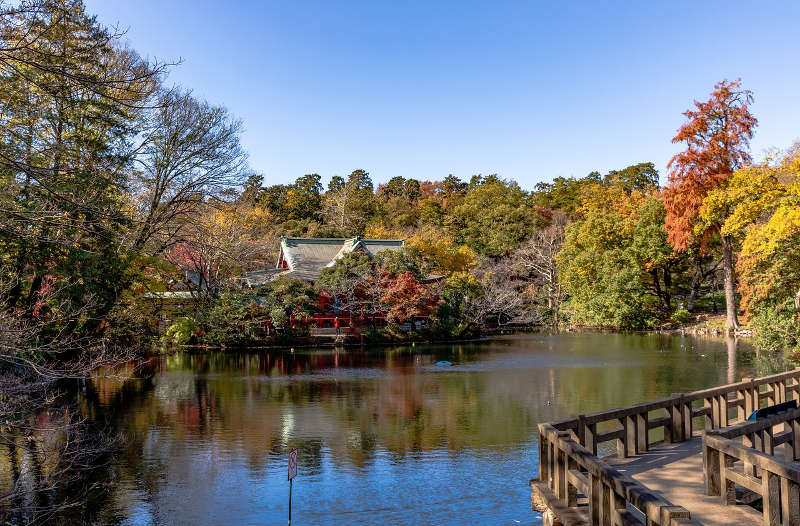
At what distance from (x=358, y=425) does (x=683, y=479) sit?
1083 centimetres

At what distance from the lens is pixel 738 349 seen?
34125 millimetres

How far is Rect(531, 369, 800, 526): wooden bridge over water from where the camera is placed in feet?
19.5

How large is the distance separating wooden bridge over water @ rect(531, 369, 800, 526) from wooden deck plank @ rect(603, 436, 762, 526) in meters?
0.01

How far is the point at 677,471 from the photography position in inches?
355

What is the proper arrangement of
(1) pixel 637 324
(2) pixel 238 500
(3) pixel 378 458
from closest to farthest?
(2) pixel 238 500 < (3) pixel 378 458 < (1) pixel 637 324

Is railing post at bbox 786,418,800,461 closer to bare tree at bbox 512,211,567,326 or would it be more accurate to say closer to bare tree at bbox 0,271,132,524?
bare tree at bbox 0,271,132,524

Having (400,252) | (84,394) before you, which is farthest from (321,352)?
(84,394)

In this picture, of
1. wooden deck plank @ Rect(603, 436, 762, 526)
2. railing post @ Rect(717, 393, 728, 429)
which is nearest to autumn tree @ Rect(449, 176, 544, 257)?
railing post @ Rect(717, 393, 728, 429)

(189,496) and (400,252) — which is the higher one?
(400,252)

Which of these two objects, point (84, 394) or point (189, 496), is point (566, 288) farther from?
point (189, 496)

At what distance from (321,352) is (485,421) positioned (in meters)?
18.7

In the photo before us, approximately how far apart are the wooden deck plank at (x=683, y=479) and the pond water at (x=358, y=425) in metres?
2.37

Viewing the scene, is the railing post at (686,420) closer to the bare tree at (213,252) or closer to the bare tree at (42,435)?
the bare tree at (42,435)

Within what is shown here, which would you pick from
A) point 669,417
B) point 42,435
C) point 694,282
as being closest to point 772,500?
point 669,417
